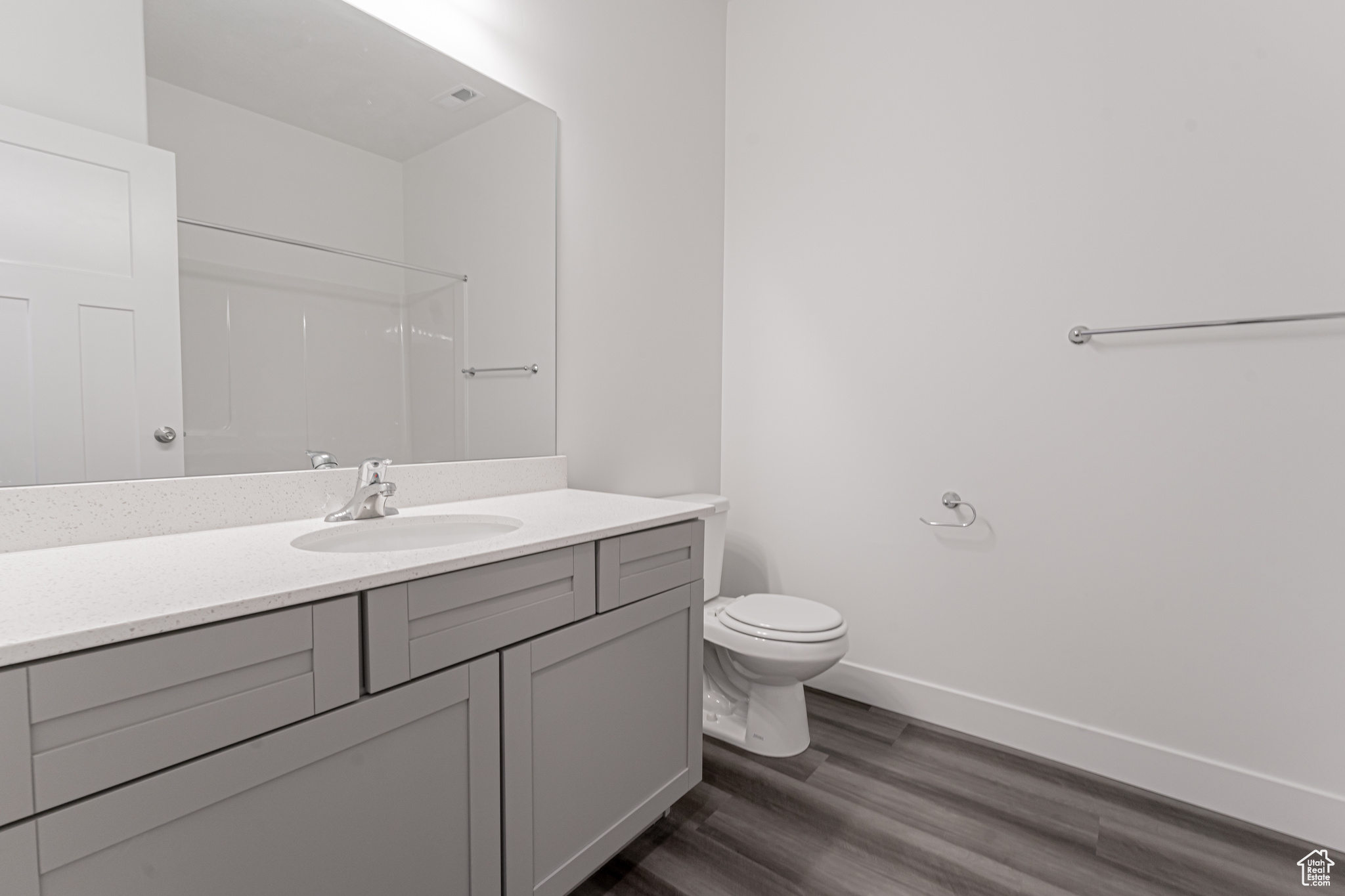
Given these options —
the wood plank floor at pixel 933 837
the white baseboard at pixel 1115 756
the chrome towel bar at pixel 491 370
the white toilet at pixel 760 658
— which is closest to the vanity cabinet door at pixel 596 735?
the wood plank floor at pixel 933 837

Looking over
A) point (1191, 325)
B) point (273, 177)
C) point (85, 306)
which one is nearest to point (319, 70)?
point (273, 177)

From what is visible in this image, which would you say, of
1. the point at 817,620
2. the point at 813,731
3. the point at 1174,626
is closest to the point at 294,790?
the point at 817,620

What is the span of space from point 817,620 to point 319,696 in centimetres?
137

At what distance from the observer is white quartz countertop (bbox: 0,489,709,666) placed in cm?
67

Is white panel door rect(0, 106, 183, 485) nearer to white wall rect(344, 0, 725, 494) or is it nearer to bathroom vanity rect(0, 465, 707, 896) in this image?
bathroom vanity rect(0, 465, 707, 896)

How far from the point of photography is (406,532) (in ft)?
4.48

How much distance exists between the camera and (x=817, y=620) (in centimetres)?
185

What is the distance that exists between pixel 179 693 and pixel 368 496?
0.64 meters

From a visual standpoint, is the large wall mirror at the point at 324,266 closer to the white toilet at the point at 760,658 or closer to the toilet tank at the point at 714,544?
the toilet tank at the point at 714,544

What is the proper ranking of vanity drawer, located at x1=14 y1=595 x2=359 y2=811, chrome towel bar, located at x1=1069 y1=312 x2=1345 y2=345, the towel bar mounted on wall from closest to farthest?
Result: vanity drawer, located at x1=14 y1=595 x2=359 y2=811 → chrome towel bar, located at x1=1069 y1=312 x2=1345 y2=345 → the towel bar mounted on wall

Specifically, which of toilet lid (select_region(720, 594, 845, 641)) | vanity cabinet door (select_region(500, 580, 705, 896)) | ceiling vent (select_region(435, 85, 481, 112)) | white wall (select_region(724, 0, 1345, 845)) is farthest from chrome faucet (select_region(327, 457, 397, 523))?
white wall (select_region(724, 0, 1345, 845))

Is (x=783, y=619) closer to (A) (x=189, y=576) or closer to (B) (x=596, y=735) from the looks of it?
(B) (x=596, y=735)

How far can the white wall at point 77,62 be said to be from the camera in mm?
978

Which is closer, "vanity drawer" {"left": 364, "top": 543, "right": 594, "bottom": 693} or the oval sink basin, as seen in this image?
"vanity drawer" {"left": 364, "top": 543, "right": 594, "bottom": 693}
